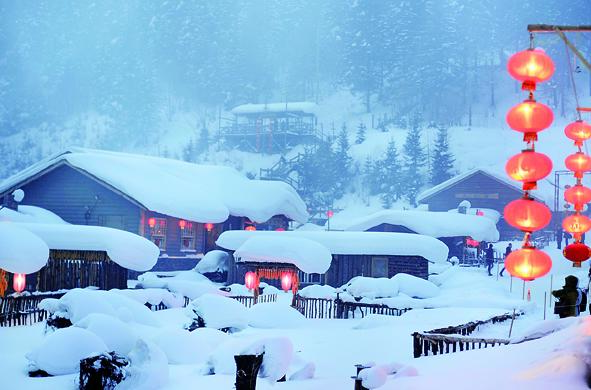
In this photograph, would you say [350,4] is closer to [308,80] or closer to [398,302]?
[308,80]

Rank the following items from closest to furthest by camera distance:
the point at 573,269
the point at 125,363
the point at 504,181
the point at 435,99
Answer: the point at 125,363 < the point at 573,269 < the point at 504,181 < the point at 435,99

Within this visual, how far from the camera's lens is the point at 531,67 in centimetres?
945

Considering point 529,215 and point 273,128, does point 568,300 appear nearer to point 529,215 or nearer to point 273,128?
point 529,215

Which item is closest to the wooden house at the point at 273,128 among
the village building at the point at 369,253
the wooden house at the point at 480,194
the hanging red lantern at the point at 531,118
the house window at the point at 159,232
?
the wooden house at the point at 480,194

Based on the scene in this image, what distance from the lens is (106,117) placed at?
103 metres

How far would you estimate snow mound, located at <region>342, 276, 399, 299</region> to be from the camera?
85.1 feet

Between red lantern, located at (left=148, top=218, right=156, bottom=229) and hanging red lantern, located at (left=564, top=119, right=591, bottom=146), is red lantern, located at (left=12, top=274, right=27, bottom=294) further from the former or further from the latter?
hanging red lantern, located at (left=564, top=119, right=591, bottom=146)

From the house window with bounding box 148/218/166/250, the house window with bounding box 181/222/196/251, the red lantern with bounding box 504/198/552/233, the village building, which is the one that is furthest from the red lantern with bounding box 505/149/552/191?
the house window with bounding box 181/222/196/251

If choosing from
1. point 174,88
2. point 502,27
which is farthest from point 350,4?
point 174,88

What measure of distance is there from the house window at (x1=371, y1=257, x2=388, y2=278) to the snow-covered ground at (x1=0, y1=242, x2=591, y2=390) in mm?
3027

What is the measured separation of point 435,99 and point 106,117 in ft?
179

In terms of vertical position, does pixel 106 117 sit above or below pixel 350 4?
below

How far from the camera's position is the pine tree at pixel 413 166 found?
6906 centimetres

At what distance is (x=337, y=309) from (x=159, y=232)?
14.7 m
